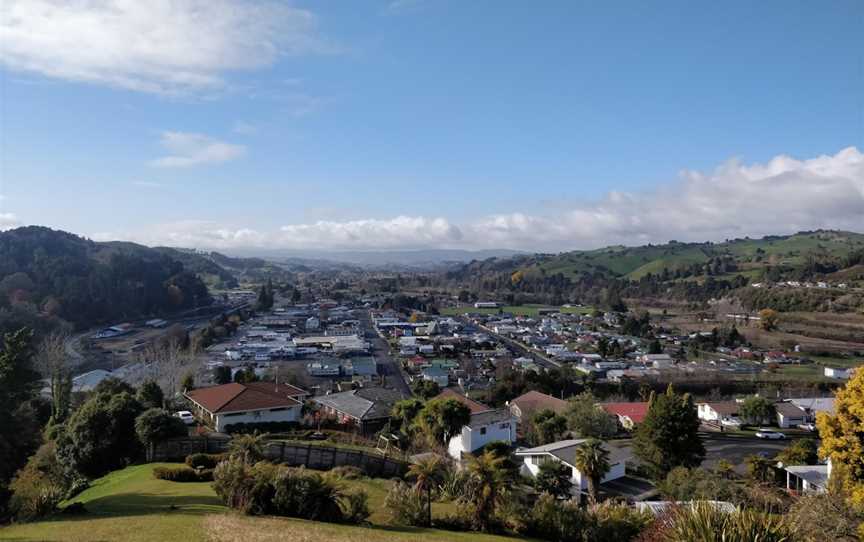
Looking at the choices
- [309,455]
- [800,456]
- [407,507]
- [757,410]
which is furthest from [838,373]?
[407,507]

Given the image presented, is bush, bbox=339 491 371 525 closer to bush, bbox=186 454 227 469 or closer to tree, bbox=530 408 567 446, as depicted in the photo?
bush, bbox=186 454 227 469

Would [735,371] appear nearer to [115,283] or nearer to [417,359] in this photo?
[417,359]

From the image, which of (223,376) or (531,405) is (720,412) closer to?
(531,405)

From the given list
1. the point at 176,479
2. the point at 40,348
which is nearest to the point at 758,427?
the point at 176,479

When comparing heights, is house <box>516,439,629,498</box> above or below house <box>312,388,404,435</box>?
below

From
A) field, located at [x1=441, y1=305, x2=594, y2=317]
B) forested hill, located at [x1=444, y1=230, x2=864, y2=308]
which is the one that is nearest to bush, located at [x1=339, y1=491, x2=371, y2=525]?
field, located at [x1=441, y1=305, x2=594, y2=317]
